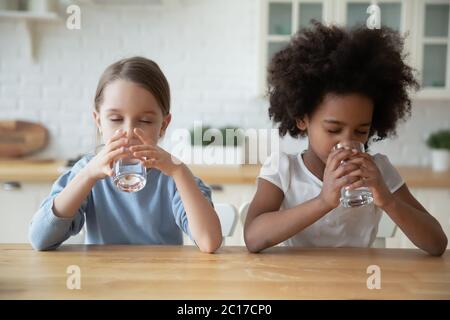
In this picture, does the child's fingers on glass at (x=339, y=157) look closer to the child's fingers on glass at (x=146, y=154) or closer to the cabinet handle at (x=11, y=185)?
the child's fingers on glass at (x=146, y=154)

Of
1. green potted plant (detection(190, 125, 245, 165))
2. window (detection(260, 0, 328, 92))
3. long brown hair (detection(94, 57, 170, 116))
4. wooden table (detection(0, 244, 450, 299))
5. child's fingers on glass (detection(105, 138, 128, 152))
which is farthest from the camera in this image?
window (detection(260, 0, 328, 92))

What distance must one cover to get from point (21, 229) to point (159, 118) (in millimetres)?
846

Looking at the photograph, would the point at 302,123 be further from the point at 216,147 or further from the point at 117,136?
the point at 216,147

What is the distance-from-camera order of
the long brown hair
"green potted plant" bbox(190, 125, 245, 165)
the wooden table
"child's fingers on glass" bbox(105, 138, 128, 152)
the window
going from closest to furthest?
the wooden table < "child's fingers on glass" bbox(105, 138, 128, 152) < the long brown hair < "green potted plant" bbox(190, 125, 245, 165) < the window

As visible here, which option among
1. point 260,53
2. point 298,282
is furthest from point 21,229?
point 298,282

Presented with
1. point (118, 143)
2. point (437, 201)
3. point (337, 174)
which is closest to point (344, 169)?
point (337, 174)

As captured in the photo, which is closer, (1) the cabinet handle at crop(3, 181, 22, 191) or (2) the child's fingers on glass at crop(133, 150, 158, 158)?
(2) the child's fingers on glass at crop(133, 150, 158, 158)

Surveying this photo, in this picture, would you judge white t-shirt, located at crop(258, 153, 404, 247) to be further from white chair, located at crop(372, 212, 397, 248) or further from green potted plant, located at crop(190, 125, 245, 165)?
green potted plant, located at crop(190, 125, 245, 165)

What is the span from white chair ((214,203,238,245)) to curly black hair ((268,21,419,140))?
18 cm

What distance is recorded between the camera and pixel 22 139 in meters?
1.57

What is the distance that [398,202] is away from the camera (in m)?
0.62

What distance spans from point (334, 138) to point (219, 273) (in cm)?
24

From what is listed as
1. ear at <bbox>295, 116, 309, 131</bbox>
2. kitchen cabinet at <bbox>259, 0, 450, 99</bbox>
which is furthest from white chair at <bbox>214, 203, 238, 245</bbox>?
kitchen cabinet at <bbox>259, 0, 450, 99</bbox>

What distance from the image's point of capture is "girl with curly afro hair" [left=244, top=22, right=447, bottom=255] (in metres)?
0.59
